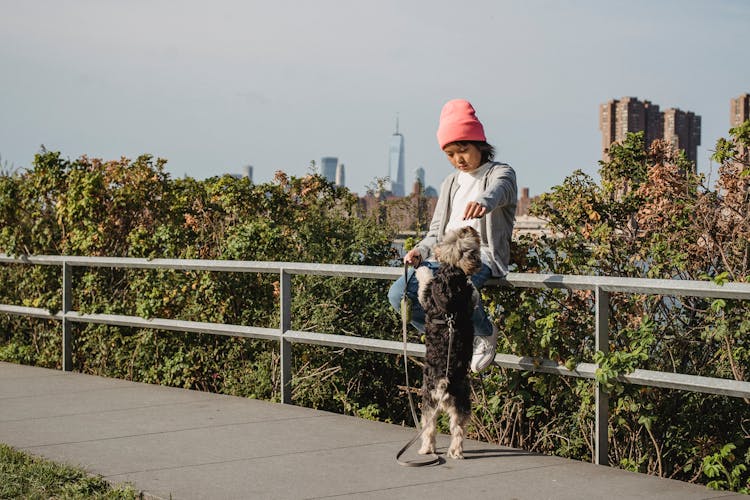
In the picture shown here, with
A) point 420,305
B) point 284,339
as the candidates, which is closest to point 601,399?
point 420,305

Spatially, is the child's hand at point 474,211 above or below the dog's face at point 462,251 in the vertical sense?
above

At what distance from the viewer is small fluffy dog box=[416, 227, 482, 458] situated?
5914mm

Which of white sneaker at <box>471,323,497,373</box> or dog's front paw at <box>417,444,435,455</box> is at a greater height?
white sneaker at <box>471,323,497,373</box>

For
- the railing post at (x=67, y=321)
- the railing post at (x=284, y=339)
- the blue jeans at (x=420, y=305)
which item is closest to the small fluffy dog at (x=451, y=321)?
the blue jeans at (x=420, y=305)

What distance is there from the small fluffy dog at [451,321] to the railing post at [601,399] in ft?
2.32

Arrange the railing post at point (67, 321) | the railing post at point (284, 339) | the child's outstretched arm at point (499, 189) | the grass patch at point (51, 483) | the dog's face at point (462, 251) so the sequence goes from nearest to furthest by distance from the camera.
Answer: the grass patch at point (51, 483)
the dog's face at point (462, 251)
the child's outstretched arm at point (499, 189)
the railing post at point (284, 339)
the railing post at point (67, 321)

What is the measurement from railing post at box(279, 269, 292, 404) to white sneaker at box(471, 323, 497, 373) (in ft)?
6.92

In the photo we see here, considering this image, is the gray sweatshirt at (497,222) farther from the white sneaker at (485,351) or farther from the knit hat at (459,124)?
the white sneaker at (485,351)

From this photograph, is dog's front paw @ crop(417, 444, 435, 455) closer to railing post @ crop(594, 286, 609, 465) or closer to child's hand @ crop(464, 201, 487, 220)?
railing post @ crop(594, 286, 609, 465)

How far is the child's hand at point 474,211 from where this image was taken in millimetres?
5922

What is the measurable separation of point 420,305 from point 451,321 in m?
0.48

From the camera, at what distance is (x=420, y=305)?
6.39m

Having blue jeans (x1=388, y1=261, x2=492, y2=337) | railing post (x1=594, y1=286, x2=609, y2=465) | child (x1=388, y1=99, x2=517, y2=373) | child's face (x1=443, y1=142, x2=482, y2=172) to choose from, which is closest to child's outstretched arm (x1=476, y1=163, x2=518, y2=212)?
child (x1=388, y1=99, x2=517, y2=373)

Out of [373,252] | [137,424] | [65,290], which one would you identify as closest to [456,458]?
[137,424]
